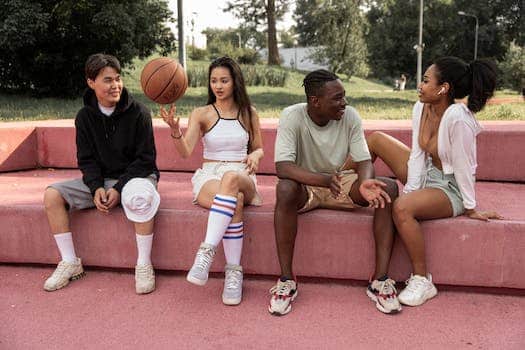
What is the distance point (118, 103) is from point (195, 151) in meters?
1.41

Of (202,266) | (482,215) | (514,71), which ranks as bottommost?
(202,266)

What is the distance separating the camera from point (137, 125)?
3381 millimetres

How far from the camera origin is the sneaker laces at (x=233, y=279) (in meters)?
2.95

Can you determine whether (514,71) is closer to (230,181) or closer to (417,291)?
(417,291)

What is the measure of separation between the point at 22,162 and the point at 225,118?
97.9 inches

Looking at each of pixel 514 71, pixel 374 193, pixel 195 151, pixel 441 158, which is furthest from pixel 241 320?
pixel 514 71

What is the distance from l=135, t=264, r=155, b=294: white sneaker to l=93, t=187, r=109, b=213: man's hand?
405 mm

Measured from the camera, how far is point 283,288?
2.85 metres

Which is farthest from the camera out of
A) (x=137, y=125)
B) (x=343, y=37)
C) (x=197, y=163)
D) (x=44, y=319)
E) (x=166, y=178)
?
(x=343, y=37)

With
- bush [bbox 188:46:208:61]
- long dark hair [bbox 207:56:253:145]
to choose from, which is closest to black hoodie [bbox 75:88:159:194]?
long dark hair [bbox 207:56:253:145]

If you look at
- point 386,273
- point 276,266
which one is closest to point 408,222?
point 386,273

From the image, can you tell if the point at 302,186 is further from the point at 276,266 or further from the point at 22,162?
the point at 22,162

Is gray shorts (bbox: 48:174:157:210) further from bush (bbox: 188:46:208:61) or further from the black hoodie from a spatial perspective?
bush (bbox: 188:46:208:61)

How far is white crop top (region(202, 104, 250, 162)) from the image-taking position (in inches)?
135
